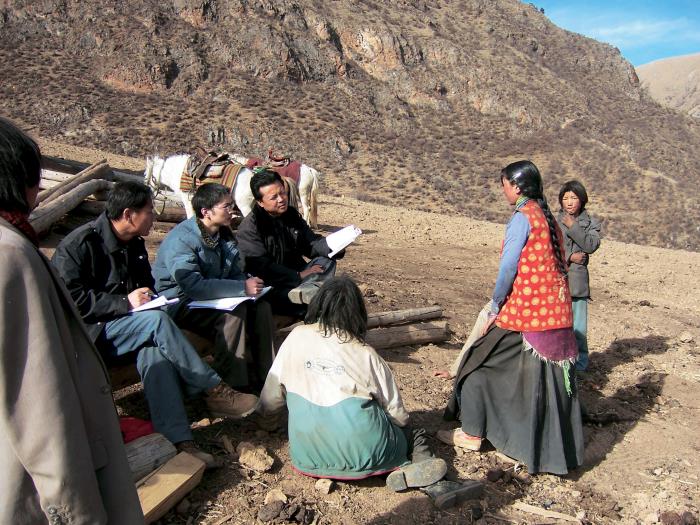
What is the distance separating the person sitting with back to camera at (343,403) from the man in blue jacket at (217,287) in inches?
24.0

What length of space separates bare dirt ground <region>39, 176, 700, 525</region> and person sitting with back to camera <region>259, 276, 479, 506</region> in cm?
15

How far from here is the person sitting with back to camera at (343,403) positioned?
9.84 feet

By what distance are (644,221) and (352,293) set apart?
25.9 meters

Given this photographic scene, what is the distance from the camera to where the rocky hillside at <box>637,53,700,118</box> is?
90625 millimetres

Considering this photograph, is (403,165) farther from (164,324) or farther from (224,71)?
(164,324)

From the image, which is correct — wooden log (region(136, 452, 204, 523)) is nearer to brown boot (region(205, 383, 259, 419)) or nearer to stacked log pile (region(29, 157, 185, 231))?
brown boot (region(205, 383, 259, 419))

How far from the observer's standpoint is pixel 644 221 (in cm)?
2561

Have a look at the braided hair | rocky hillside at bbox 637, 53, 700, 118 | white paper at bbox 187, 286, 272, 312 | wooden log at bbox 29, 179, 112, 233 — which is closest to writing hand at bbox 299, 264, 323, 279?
white paper at bbox 187, 286, 272, 312

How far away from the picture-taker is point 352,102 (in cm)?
3562

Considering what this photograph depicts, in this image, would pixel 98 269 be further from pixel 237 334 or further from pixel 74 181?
pixel 74 181

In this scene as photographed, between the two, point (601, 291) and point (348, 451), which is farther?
point (601, 291)

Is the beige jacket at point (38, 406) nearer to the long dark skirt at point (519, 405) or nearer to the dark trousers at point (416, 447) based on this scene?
the dark trousers at point (416, 447)

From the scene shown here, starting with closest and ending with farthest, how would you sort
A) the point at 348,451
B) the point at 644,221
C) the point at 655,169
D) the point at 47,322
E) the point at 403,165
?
the point at 47,322
the point at 348,451
the point at 644,221
the point at 403,165
the point at 655,169

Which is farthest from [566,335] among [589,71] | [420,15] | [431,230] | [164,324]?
[589,71]
